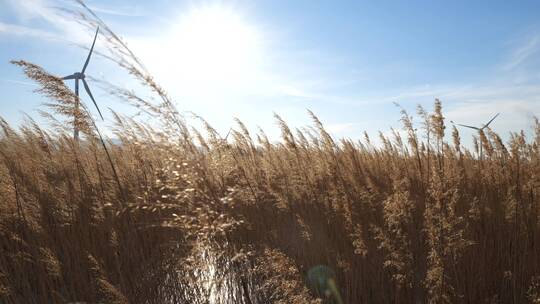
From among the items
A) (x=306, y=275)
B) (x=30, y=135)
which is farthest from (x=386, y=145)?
(x=30, y=135)

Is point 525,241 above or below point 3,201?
below

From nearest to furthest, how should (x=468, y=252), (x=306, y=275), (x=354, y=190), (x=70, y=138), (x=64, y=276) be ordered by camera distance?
(x=468, y=252) → (x=306, y=275) → (x=64, y=276) → (x=354, y=190) → (x=70, y=138)

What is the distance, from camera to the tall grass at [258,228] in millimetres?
2387

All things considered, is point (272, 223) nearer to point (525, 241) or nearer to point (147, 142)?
point (147, 142)

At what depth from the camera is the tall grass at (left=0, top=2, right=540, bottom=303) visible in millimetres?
2387

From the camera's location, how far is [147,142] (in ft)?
12.6

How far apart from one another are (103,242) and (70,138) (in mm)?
1703

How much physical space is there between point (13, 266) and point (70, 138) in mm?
1650

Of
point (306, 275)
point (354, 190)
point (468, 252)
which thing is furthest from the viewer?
point (354, 190)

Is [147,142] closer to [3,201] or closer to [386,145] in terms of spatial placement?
[3,201]

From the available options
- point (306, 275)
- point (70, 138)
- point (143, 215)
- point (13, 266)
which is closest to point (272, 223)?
point (306, 275)

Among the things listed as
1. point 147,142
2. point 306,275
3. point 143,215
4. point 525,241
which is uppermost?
point 147,142

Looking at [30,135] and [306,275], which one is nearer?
[306,275]

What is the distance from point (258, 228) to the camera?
3396 millimetres
